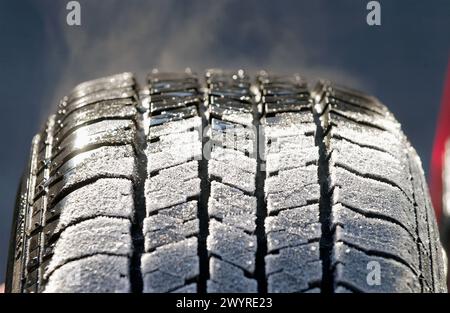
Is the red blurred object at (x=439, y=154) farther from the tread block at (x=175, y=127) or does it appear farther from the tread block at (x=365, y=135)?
the tread block at (x=175, y=127)

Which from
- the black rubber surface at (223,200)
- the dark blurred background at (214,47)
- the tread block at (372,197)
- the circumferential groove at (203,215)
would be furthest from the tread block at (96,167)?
the dark blurred background at (214,47)

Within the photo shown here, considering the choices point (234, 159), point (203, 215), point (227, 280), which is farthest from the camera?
point (234, 159)

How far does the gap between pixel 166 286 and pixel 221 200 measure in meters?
0.18

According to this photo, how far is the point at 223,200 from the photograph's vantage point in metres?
1.31

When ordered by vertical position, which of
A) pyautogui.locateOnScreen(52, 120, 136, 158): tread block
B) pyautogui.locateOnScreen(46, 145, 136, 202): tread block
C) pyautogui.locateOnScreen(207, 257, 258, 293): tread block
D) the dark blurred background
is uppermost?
the dark blurred background

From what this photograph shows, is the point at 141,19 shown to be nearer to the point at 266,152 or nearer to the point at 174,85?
the point at 174,85

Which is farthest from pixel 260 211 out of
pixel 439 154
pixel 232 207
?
pixel 439 154

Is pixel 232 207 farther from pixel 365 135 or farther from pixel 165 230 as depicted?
pixel 365 135

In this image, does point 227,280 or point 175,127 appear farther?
point 175,127

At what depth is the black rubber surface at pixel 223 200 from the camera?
1219 mm

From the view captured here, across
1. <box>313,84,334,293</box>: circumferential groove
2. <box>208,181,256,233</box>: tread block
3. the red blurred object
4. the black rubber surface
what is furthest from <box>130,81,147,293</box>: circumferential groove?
the red blurred object

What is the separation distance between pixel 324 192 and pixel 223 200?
16 centimetres

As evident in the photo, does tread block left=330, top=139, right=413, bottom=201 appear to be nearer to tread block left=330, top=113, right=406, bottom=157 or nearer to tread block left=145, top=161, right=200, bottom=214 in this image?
tread block left=330, top=113, right=406, bottom=157

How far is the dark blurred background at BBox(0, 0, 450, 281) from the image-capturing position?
301cm
